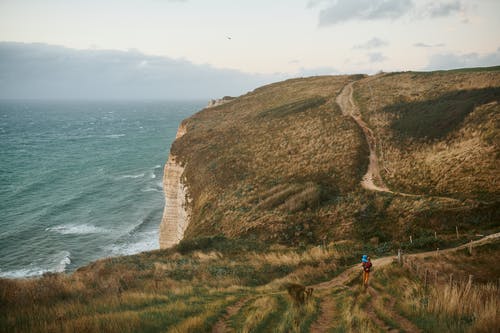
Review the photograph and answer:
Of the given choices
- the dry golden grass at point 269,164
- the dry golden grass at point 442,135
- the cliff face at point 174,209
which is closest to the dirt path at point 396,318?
the dry golden grass at point 269,164

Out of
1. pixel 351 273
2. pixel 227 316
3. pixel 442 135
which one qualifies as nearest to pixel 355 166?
pixel 442 135

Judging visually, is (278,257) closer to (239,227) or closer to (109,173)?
(239,227)

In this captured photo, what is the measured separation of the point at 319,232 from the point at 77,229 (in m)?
37.5

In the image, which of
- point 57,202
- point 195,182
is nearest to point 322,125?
point 195,182

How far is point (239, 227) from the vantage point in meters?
26.2

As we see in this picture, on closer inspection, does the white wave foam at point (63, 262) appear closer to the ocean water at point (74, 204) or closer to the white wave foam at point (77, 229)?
the ocean water at point (74, 204)

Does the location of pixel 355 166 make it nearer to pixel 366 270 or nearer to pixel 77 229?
pixel 366 270

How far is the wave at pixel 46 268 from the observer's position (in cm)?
3338

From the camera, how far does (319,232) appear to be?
904 inches

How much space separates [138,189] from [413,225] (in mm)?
52191

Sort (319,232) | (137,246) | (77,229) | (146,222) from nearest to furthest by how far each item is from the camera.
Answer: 1. (319,232)
2. (137,246)
3. (77,229)
4. (146,222)

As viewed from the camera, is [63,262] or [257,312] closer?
[257,312]

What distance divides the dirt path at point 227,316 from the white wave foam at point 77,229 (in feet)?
131

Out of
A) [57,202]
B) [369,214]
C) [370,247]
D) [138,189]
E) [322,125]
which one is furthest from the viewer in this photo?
[138,189]
